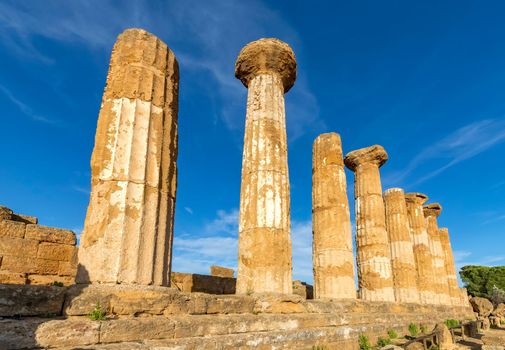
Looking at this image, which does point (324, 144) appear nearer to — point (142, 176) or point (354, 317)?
point (354, 317)

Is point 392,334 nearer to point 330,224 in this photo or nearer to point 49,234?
point 330,224

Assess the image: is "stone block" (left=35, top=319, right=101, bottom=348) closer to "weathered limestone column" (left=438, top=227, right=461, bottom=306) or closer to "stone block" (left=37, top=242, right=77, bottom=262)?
"stone block" (left=37, top=242, right=77, bottom=262)

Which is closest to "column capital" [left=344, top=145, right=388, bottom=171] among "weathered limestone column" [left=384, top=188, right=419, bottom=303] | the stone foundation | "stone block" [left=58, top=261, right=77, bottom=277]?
"weathered limestone column" [left=384, top=188, right=419, bottom=303]

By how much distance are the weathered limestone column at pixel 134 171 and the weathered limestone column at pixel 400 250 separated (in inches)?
565

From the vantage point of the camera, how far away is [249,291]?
25.2 feet

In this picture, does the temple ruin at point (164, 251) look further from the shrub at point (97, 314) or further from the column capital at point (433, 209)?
the column capital at point (433, 209)

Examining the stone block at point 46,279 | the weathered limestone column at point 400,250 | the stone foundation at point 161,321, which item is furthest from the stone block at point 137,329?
the weathered limestone column at point 400,250

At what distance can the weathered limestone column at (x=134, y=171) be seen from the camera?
5.13m

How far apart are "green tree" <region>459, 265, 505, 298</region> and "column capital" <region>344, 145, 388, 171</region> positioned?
42824 millimetres

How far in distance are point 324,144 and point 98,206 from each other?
9380 millimetres

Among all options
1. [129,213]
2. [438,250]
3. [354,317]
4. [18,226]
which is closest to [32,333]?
[129,213]

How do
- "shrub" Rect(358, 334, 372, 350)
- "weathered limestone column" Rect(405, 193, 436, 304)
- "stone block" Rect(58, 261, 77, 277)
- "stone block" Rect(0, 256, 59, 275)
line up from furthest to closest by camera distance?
1. "weathered limestone column" Rect(405, 193, 436, 304)
2. "stone block" Rect(58, 261, 77, 277)
3. "stone block" Rect(0, 256, 59, 275)
4. "shrub" Rect(358, 334, 372, 350)

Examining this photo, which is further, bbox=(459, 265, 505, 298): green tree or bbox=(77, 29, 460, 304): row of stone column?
bbox=(459, 265, 505, 298): green tree

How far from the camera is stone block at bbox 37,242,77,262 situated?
31.8ft
